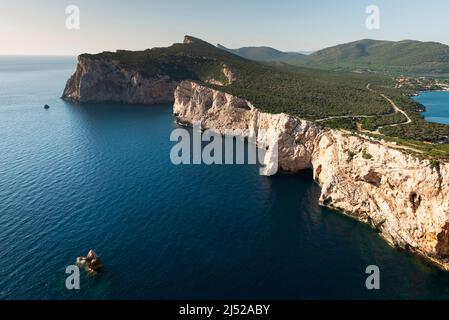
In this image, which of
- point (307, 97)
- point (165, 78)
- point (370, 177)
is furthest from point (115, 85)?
point (370, 177)

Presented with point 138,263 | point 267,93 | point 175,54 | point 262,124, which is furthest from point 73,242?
point 175,54

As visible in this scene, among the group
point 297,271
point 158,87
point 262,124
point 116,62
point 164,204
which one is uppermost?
point 116,62

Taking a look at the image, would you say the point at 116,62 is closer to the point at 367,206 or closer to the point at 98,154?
the point at 98,154

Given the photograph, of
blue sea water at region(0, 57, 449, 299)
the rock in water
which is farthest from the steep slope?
the rock in water

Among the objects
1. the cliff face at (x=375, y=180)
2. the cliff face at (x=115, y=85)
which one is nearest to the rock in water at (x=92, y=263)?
the cliff face at (x=375, y=180)

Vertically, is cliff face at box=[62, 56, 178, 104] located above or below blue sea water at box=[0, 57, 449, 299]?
above

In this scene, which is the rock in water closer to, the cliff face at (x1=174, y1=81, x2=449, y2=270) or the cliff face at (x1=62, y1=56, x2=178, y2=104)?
the cliff face at (x1=174, y1=81, x2=449, y2=270)
